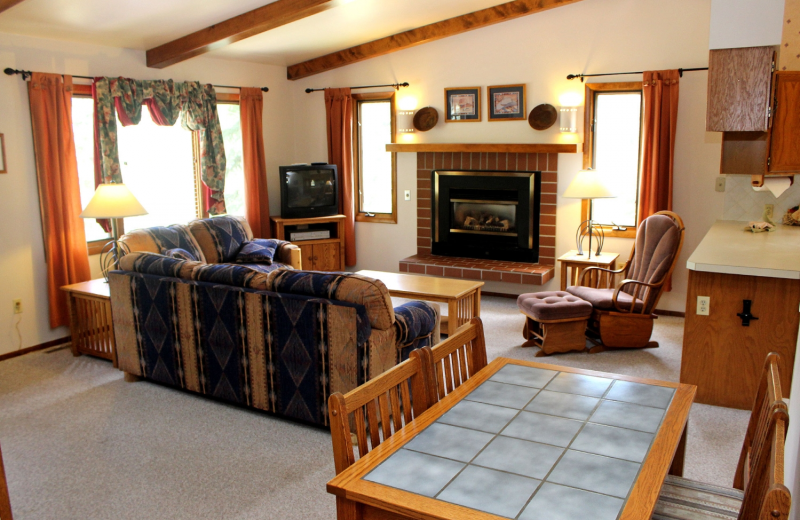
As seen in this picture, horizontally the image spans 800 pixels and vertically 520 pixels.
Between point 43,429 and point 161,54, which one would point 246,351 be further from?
point 161,54

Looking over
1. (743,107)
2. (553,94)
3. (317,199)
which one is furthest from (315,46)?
(743,107)

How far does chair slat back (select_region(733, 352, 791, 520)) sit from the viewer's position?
1250 millimetres

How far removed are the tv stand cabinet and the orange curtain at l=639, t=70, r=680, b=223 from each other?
3242 millimetres

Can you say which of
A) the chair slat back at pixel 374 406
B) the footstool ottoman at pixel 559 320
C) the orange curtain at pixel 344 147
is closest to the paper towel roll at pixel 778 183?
the footstool ottoman at pixel 559 320

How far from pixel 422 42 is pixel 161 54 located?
253 centimetres

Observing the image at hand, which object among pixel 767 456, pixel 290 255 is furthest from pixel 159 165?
pixel 767 456

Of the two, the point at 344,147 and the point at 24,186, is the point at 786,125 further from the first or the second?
the point at 24,186

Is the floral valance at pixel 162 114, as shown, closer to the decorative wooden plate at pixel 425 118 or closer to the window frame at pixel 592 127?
the decorative wooden plate at pixel 425 118

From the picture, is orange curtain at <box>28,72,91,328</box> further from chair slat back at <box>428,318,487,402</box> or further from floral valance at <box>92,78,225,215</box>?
chair slat back at <box>428,318,487,402</box>

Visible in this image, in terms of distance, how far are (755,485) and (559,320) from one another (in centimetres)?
320

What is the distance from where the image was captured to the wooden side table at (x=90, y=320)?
4836 mm

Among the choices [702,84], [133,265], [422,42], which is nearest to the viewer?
[133,265]

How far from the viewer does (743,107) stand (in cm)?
395

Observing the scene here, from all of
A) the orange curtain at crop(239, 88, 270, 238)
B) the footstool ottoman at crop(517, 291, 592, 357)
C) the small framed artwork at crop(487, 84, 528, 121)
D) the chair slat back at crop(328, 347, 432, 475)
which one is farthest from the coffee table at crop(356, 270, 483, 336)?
the chair slat back at crop(328, 347, 432, 475)
